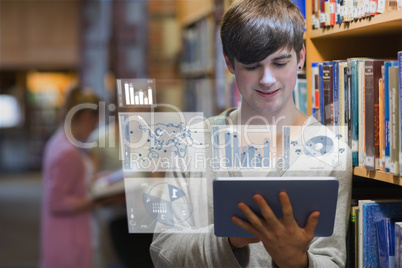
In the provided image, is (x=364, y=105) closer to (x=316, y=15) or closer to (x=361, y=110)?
(x=361, y=110)

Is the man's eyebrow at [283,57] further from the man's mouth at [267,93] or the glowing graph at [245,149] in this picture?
the glowing graph at [245,149]

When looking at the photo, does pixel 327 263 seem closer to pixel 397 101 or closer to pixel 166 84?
pixel 397 101

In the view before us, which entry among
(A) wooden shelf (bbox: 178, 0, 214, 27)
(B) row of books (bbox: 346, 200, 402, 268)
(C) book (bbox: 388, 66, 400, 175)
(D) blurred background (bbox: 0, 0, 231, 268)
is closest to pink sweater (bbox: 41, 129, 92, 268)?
(D) blurred background (bbox: 0, 0, 231, 268)

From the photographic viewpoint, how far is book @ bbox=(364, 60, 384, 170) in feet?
4.59

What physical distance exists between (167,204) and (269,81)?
0.43 meters

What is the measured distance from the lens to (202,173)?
1.49 meters

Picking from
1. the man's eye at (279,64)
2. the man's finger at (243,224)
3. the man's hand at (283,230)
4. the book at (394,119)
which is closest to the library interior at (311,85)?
the book at (394,119)

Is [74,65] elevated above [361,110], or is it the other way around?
[74,65]

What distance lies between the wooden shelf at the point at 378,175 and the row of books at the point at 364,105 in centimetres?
1

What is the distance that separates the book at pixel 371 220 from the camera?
1.47 m

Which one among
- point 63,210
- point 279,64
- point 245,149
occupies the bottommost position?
point 63,210

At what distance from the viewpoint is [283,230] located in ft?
4.40

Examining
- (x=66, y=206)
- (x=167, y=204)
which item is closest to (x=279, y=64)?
(x=167, y=204)

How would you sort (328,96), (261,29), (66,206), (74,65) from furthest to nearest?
(74,65), (66,206), (328,96), (261,29)
